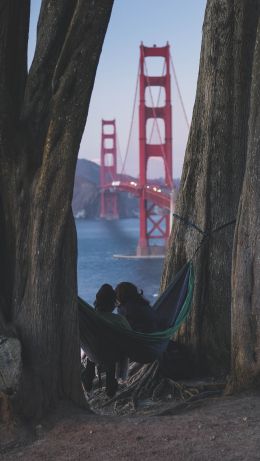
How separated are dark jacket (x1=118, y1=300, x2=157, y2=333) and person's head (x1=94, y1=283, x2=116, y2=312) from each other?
0.68ft

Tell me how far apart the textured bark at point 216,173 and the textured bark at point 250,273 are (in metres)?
0.74

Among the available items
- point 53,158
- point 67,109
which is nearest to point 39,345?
point 53,158

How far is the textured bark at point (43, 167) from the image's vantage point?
9.07ft

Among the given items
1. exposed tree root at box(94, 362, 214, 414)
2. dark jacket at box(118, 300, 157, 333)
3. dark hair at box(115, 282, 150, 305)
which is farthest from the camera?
exposed tree root at box(94, 362, 214, 414)

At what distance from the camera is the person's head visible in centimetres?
333

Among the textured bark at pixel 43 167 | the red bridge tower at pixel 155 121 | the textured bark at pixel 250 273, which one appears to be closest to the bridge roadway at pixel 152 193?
the red bridge tower at pixel 155 121

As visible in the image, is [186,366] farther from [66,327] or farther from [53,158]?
[53,158]

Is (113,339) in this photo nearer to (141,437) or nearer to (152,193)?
(141,437)

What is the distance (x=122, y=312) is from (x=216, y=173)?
1028mm

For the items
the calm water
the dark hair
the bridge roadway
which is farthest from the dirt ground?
the bridge roadway

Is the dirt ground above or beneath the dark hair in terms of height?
beneath

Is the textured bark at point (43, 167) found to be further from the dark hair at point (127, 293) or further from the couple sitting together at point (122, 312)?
the dark hair at point (127, 293)

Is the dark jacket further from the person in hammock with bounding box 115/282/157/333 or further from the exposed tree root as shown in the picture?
the exposed tree root

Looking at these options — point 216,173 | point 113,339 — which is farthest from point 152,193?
point 113,339
